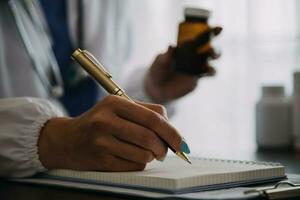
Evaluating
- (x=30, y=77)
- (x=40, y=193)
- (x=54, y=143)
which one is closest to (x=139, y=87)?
(x=30, y=77)

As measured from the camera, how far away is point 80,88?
1.28 meters

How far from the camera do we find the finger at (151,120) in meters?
0.69

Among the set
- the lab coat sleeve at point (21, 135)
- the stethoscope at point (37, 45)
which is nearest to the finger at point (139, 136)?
the lab coat sleeve at point (21, 135)

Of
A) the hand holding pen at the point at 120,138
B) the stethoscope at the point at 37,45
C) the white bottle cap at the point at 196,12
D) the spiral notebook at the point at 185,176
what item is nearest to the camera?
the spiral notebook at the point at 185,176

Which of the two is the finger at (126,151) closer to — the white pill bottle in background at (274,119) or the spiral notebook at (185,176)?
the spiral notebook at (185,176)

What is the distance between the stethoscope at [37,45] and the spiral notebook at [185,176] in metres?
0.48

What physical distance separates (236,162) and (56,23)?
68cm

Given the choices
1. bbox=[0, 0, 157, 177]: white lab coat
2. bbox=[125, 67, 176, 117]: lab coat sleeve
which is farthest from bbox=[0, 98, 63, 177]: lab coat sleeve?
bbox=[125, 67, 176, 117]: lab coat sleeve

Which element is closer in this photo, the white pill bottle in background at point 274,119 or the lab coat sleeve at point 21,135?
the lab coat sleeve at point 21,135

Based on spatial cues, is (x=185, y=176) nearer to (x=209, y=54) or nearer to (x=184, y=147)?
(x=184, y=147)

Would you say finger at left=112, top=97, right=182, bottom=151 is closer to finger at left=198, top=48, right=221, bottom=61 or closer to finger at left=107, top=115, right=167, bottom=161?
finger at left=107, top=115, right=167, bottom=161

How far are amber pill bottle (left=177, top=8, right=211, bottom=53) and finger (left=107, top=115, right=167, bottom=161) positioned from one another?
1.25 ft

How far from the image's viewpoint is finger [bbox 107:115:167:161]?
27.3 inches

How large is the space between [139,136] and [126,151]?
0.02 meters
